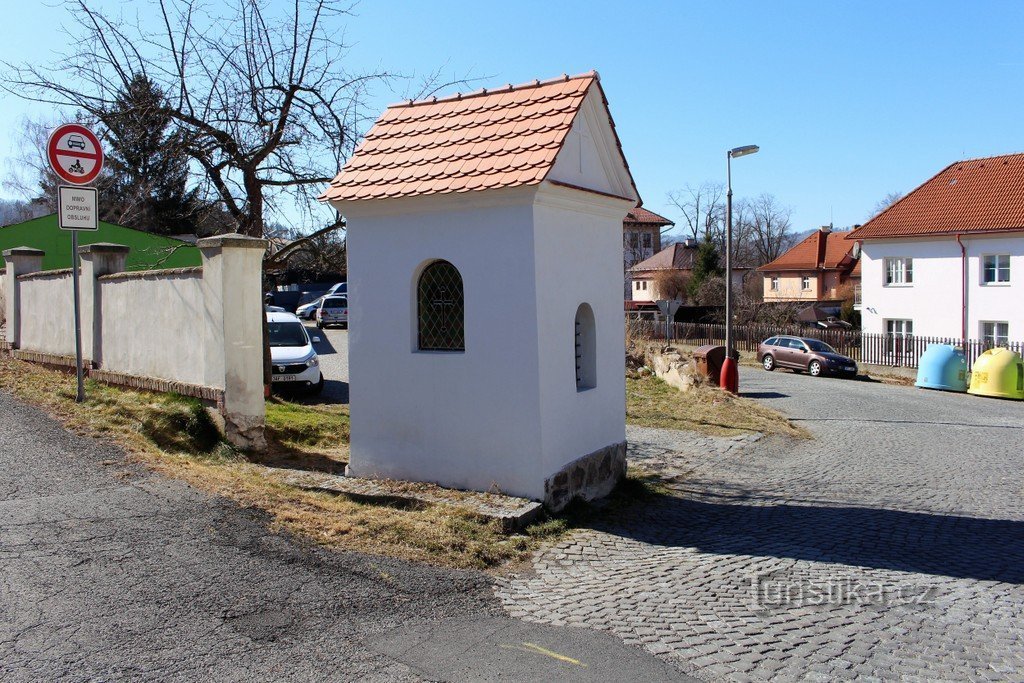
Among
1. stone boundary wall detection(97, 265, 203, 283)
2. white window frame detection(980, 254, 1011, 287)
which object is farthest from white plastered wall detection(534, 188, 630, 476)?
white window frame detection(980, 254, 1011, 287)

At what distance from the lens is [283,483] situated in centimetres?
764

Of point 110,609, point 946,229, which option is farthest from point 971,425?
point 946,229

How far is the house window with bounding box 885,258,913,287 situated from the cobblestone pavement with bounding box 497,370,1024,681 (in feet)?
87.4

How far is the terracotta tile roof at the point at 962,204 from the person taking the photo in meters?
34.2

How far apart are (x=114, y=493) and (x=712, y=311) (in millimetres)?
48208

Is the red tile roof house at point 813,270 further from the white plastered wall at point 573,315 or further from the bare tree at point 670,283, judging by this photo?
the white plastered wall at point 573,315

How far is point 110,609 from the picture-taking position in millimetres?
4570

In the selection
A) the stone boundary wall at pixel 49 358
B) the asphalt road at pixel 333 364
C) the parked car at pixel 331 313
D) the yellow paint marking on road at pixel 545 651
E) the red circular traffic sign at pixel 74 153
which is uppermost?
the red circular traffic sign at pixel 74 153

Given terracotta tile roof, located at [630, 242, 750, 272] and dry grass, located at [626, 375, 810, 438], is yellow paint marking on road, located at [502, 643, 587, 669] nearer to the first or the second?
dry grass, located at [626, 375, 810, 438]

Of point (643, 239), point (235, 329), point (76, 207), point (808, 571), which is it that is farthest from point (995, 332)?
point (643, 239)

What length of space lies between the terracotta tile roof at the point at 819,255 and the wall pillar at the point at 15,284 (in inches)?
2193

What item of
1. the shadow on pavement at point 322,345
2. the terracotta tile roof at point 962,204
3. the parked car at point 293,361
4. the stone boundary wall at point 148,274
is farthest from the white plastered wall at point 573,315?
the terracotta tile roof at point 962,204

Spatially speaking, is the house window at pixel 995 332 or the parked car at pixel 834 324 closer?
the house window at pixel 995 332

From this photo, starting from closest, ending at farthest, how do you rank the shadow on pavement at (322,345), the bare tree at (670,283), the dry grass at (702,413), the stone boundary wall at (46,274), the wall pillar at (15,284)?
the stone boundary wall at (46,274) → the wall pillar at (15,284) → the dry grass at (702,413) → the shadow on pavement at (322,345) → the bare tree at (670,283)
